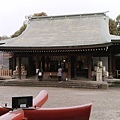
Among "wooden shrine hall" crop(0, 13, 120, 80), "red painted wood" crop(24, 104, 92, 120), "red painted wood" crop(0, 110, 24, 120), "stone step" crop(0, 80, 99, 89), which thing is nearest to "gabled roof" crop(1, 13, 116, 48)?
"wooden shrine hall" crop(0, 13, 120, 80)

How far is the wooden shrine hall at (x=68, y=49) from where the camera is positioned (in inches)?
680

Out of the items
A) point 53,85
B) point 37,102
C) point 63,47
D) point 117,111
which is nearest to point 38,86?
point 53,85

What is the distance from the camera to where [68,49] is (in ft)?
55.1

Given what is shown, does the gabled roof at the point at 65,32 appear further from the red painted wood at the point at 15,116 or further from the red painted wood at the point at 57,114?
the red painted wood at the point at 15,116

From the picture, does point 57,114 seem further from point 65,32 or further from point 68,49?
point 65,32

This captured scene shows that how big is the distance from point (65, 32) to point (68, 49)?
446 cm

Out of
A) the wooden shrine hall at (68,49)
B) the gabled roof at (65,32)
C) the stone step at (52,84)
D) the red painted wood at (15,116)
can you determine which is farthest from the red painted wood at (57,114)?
the gabled roof at (65,32)

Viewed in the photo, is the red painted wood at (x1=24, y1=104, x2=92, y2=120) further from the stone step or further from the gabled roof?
the gabled roof

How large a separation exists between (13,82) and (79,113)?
14.0 meters

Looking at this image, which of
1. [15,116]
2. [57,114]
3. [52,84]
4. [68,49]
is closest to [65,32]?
[68,49]

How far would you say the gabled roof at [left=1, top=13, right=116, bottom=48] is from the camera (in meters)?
17.9

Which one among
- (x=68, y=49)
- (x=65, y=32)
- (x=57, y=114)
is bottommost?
(x=57, y=114)

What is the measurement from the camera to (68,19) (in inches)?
933

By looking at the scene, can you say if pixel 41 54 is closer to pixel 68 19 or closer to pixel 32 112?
pixel 68 19
